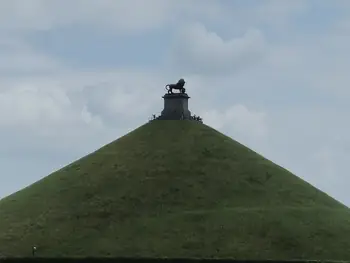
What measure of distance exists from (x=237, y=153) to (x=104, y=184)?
18.4 meters

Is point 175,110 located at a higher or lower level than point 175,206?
higher

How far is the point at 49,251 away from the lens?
103m

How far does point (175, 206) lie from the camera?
111 m

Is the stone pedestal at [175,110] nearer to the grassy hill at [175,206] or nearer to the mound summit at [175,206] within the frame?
the mound summit at [175,206]

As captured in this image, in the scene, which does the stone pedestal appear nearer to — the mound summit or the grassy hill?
the mound summit

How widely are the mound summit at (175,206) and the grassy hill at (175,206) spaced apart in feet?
0.38

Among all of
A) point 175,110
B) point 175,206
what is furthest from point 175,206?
point 175,110

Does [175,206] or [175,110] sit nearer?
[175,206]

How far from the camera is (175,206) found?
110562mm

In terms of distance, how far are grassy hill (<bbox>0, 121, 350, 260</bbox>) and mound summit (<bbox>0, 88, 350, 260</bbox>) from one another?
116 millimetres

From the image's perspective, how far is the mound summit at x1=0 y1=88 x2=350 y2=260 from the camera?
336 ft

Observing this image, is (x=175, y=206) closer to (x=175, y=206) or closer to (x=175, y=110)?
(x=175, y=206)

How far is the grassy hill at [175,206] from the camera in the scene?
10244 cm

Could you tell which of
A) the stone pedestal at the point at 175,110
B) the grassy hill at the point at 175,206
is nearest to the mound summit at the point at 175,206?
the grassy hill at the point at 175,206
